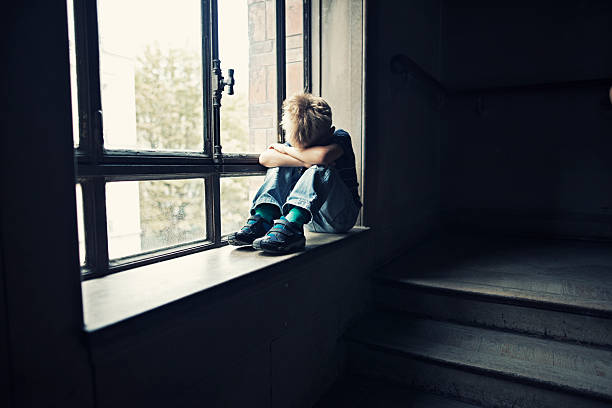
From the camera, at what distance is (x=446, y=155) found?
3430 millimetres

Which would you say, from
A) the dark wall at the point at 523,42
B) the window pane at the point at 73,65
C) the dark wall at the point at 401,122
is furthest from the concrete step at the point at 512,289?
the window pane at the point at 73,65

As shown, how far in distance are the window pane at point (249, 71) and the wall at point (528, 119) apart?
1.92 meters

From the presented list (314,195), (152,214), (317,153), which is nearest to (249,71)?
(317,153)

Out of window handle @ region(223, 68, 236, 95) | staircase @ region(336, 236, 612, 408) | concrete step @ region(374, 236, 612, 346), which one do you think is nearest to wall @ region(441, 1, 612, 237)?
concrete step @ region(374, 236, 612, 346)

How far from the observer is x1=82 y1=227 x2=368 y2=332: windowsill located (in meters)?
0.95

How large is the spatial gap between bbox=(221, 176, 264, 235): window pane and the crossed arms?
0.38ft

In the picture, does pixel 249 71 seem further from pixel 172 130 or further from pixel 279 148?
pixel 172 130

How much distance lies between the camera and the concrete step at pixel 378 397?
1.59m

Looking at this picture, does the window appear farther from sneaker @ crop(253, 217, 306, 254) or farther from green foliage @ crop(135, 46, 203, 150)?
sneaker @ crop(253, 217, 306, 254)

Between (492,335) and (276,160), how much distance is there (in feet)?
3.74

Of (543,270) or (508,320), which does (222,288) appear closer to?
(508,320)

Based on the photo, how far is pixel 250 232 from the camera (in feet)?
5.24

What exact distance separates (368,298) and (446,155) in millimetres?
1767

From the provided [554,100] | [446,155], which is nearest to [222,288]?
[446,155]
